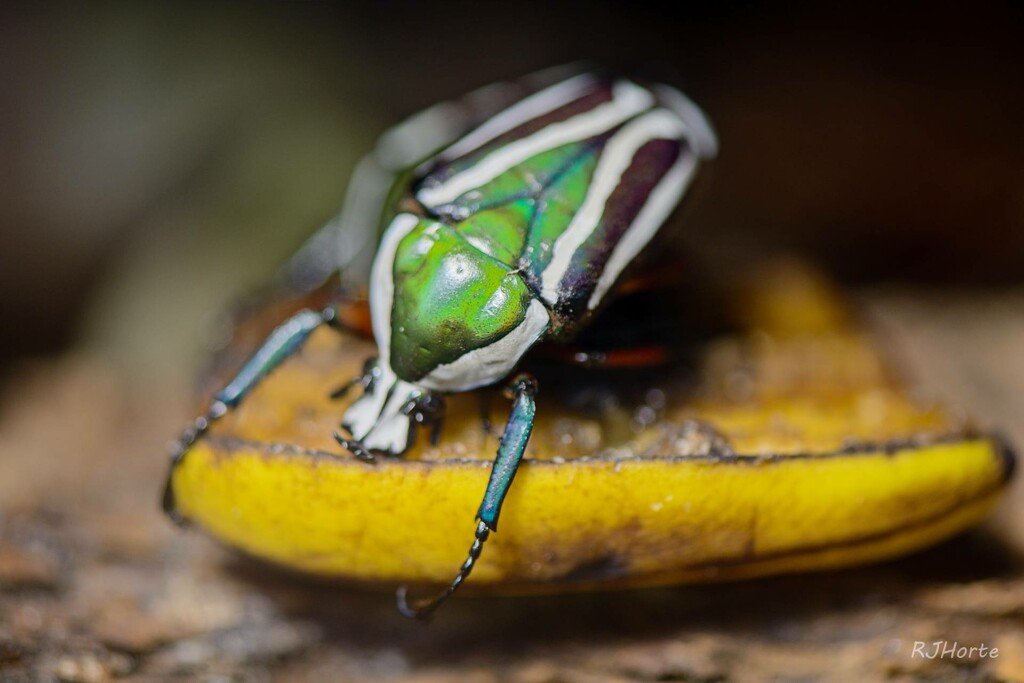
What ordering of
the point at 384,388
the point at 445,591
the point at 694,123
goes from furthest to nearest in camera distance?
1. the point at 694,123
2. the point at 384,388
3. the point at 445,591

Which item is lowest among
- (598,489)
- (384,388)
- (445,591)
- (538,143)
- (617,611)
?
(617,611)

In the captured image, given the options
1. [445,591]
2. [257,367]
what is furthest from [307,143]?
[445,591]

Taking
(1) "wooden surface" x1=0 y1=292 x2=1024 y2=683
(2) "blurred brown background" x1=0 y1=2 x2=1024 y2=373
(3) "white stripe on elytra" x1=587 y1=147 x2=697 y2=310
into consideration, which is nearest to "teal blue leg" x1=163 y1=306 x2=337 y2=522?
(1) "wooden surface" x1=0 y1=292 x2=1024 y2=683

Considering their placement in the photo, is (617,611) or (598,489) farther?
(617,611)

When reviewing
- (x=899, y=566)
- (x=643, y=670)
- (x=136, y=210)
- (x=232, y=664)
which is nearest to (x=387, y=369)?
(x=232, y=664)

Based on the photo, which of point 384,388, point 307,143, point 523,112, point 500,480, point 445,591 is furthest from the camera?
point 307,143

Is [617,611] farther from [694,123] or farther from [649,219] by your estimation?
[694,123]

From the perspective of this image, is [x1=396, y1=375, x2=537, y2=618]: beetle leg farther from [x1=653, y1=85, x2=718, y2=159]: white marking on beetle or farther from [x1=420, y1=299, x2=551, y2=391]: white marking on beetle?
[x1=653, y1=85, x2=718, y2=159]: white marking on beetle
